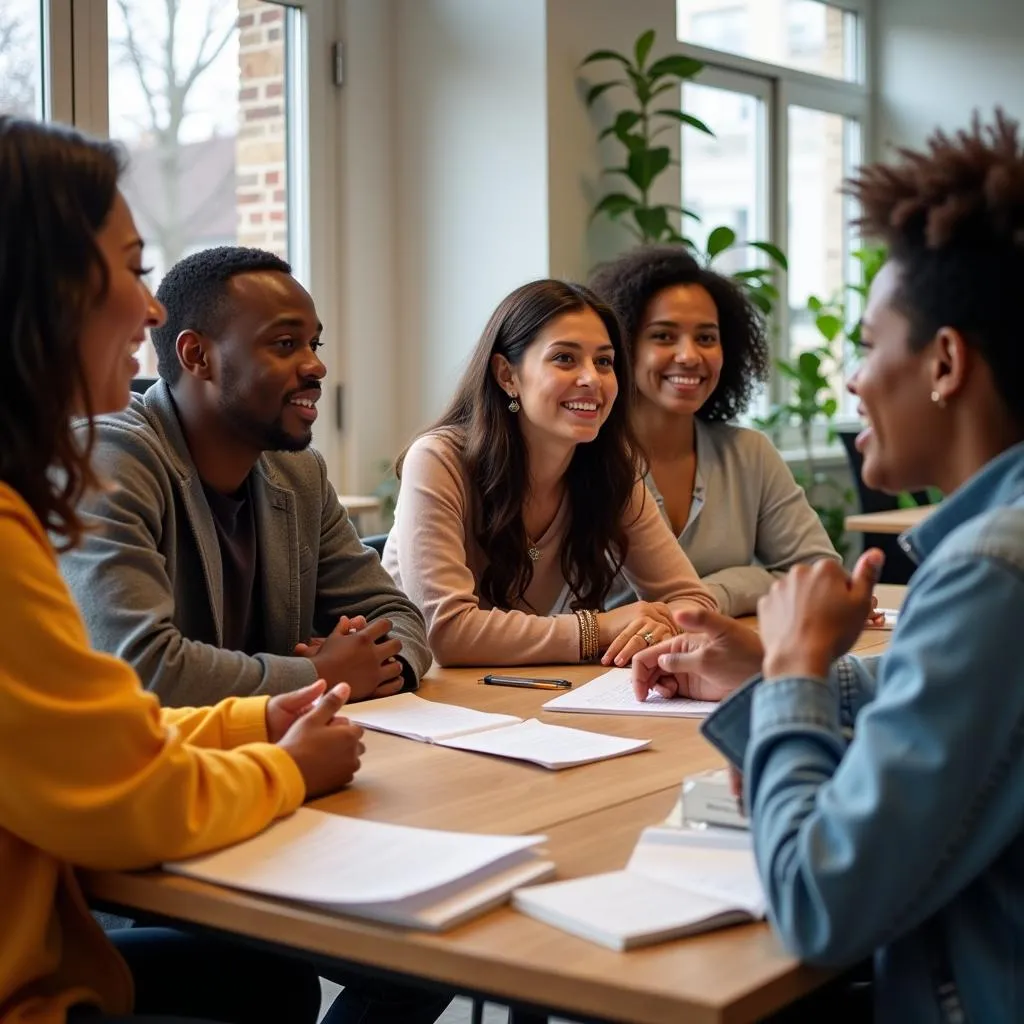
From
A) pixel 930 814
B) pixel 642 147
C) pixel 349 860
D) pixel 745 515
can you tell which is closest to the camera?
pixel 930 814

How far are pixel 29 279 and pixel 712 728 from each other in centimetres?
68

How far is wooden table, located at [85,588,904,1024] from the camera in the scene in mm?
1032

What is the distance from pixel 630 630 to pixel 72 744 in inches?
50.7

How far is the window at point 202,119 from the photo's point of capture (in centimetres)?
404

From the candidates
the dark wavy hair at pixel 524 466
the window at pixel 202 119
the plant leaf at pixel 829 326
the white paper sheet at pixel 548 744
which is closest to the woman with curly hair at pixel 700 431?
the dark wavy hair at pixel 524 466

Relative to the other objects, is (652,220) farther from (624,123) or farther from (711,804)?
(711,804)

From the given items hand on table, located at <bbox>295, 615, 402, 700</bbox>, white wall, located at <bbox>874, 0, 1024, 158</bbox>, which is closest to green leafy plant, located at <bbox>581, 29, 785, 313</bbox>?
white wall, located at <bbox>874, 0, 1024, 158</bbox>

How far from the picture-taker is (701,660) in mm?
1835

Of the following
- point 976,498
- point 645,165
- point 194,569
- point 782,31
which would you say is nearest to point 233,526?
point 194,569

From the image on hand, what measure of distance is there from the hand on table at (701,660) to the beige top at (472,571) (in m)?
0.33

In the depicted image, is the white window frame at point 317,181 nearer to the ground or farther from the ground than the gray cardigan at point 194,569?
farther from the ground

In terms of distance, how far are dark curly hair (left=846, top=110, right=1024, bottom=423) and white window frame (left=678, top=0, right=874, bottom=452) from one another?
16.1ft

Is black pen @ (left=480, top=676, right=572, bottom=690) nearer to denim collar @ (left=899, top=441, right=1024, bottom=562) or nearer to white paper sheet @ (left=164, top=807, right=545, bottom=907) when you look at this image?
white paper sheet @ (left=164, top=807, right=545, bottom=907)

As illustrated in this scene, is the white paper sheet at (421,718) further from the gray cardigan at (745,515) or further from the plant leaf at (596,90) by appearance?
the plant leaf at (596,90)
